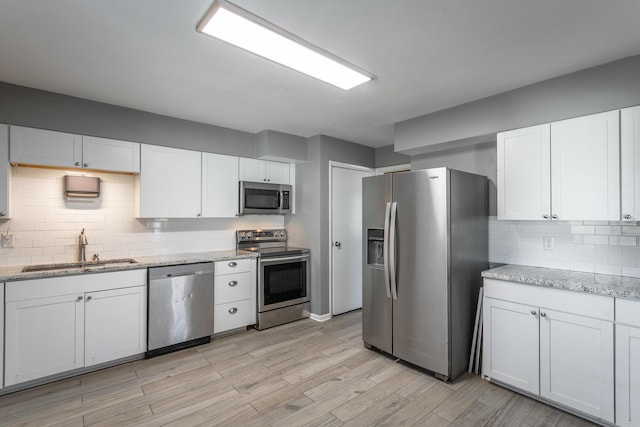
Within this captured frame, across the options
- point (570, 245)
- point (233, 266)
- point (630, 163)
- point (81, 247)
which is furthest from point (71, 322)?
point (630, 163)

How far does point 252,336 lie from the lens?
356cm

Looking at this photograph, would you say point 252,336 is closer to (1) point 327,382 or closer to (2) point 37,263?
(1) point 327,382

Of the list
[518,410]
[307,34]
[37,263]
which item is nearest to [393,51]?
[307,34]

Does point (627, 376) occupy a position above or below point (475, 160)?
below

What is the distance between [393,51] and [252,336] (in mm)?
3200

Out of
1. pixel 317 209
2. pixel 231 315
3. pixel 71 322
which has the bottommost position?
pixel 231 315

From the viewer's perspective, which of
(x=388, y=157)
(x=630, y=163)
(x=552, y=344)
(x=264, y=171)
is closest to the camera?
(x=630, y=163)

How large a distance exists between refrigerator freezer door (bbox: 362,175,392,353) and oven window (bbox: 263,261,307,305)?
1146mm

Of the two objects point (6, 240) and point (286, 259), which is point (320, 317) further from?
point (6, 240)

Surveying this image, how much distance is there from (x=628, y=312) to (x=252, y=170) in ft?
12.3

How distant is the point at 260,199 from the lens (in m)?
4.07

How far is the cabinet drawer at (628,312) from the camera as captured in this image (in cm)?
190

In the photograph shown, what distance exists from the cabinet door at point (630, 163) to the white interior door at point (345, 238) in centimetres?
290

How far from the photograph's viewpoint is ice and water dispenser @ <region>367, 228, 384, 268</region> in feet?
10.3
